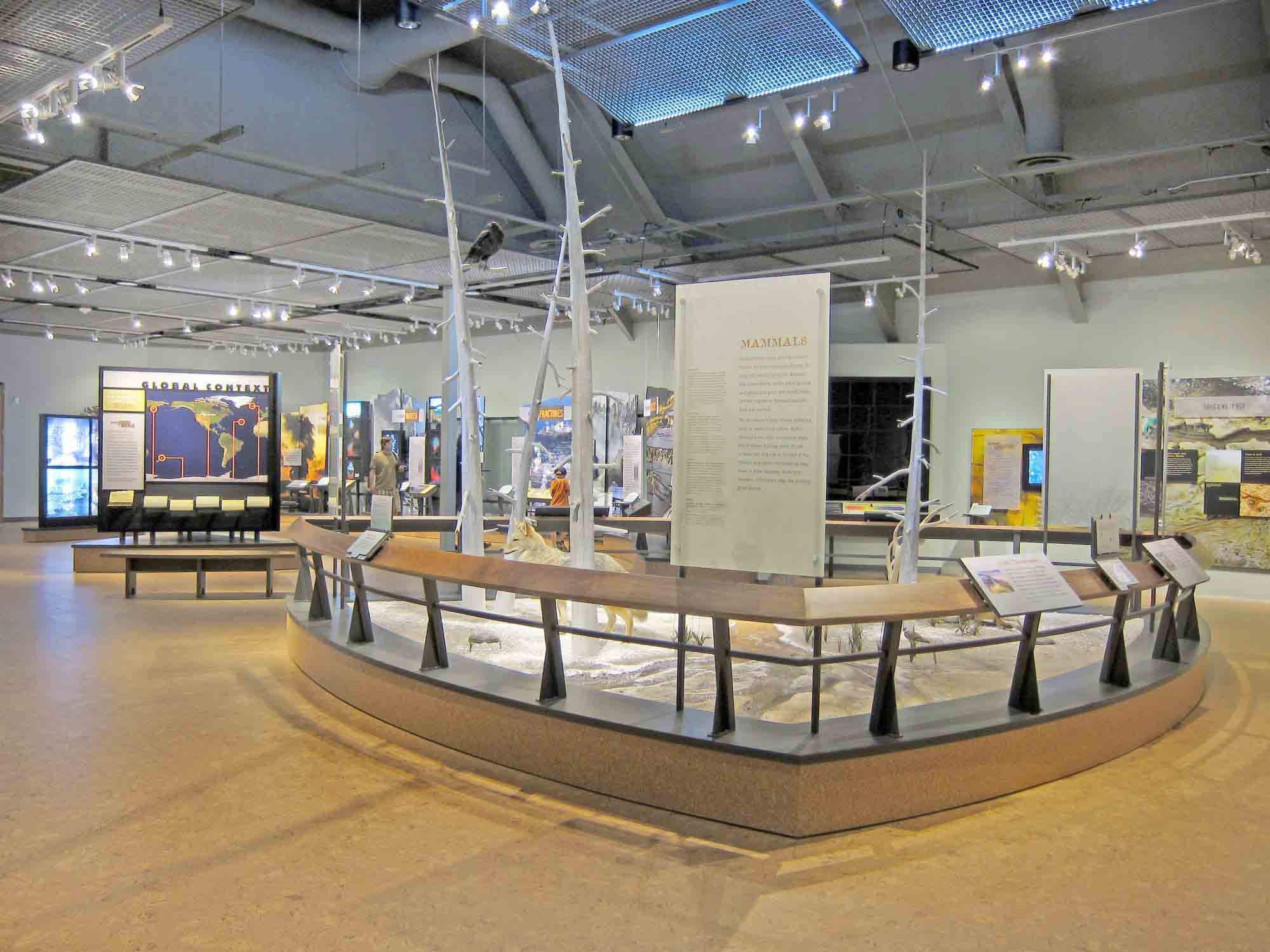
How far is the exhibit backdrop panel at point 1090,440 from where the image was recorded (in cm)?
753

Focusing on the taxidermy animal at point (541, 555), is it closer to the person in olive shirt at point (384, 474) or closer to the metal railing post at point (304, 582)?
the metal railing post at point (304, 582)

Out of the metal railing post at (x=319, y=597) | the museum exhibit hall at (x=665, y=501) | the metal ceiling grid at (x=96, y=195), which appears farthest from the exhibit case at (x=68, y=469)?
the metal railing post at (x=319, y=597)

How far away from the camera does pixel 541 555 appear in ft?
22.5

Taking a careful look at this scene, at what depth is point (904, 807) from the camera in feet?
→ 11.8

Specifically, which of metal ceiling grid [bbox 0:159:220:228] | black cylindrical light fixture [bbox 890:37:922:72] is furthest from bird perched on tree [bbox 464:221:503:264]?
black cylindrical light fixture [bbox 890:37:922:72]

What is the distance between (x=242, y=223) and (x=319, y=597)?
5.32 m

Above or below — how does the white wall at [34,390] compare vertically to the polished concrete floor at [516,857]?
above

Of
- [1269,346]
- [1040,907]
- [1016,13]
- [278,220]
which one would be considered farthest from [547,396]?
[1040,907]

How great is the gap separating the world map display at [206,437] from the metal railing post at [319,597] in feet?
18.0

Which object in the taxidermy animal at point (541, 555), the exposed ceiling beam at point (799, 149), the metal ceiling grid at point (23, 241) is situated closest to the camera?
the taxidermy animal at point (541, 555)

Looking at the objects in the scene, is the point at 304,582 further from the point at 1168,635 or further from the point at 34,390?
the point at 34,390

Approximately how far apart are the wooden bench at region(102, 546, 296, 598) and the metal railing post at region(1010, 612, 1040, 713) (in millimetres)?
7227

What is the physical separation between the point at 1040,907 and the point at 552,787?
5.88 feet

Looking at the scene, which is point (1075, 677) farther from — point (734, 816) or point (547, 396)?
point (547, 396)
